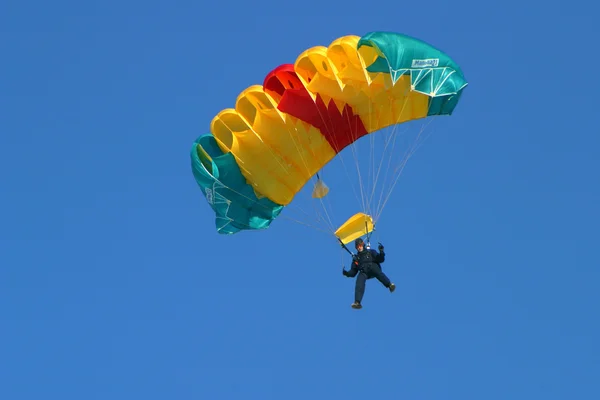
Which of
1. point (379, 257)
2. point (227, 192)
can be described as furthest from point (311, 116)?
point (379, 257)

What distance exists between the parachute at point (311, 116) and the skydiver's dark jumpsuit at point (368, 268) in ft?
2.05

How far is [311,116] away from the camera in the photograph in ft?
87.5

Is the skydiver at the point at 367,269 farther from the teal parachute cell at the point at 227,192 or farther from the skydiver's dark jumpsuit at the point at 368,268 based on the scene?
the teal parachute cell at the point at 227,192

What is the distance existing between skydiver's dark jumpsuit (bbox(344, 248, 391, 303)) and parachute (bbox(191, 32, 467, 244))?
2.05 feet

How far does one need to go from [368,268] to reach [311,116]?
3.05 meters

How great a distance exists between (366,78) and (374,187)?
2.05 metres

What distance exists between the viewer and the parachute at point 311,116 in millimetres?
26016

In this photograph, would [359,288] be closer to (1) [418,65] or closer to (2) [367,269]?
(2) [367,269]

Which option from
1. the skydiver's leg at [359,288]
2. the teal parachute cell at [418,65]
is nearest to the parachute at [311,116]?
the teal parachute cell at [418,65]

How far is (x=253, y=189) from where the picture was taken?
2736 centimetres

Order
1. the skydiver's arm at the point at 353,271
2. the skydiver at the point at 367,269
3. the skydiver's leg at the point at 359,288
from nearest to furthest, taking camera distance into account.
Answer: the skydiver's leg at the point at 359,288
the skydiver at the point at 367,269
the skydiver's arm at the point at 353,271

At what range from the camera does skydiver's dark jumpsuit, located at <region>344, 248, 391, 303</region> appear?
26.1 metres

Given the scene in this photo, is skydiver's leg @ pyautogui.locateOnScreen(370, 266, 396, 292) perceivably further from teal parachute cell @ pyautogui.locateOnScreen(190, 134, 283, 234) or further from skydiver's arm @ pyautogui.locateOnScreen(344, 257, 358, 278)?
teal parachute cell @ pyautogui.locateOnScreen(190, 134, 283, 234)

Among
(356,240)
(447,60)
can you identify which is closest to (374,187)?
(356,240)
